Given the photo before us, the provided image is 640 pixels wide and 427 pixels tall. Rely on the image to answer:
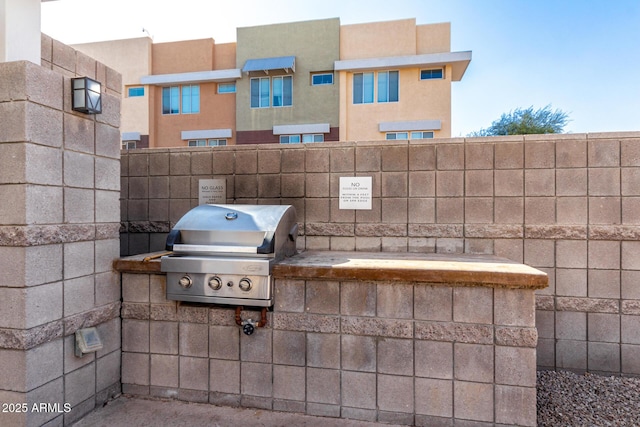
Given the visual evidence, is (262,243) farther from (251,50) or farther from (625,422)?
(251,50)

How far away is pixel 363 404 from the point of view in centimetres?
247

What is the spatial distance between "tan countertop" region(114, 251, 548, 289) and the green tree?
1556cm

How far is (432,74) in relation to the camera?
12000 mm

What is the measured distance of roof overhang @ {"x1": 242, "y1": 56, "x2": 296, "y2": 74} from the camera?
1253 centimetres

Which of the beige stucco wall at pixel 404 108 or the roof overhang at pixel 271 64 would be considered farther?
the roof overhang at pixel 271 64

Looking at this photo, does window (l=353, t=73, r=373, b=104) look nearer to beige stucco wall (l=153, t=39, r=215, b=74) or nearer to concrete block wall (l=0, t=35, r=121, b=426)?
beige stucco wall (l=153, t=39, r=215, b=74)

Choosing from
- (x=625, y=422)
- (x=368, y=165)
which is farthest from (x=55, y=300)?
(x=625, y=422)

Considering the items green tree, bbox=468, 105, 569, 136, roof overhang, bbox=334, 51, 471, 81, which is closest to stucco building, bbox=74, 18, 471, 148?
roof overhang, bbox=334, 51, 471, 81

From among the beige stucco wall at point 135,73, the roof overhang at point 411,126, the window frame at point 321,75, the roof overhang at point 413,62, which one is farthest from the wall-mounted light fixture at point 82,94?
the beige stucco wall at point 135,73

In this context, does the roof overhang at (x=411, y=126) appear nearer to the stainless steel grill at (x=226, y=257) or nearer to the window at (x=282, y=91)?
the window at (x=282, y=91)

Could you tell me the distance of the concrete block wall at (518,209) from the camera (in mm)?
3221

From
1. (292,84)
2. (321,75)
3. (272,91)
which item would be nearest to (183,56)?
(272,91)

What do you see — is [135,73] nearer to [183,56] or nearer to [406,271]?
[183,56]

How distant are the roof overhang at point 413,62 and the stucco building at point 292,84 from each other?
0.11ft
